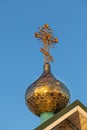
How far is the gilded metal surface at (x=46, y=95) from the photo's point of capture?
17.1 m

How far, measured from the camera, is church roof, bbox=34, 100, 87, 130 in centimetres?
1149

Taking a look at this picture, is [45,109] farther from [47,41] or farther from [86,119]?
[86,119]

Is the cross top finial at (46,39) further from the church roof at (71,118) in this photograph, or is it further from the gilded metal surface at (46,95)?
the church roof at (71,118)

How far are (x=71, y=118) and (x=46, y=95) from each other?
186 inches

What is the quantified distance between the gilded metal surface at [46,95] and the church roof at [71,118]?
175 inches

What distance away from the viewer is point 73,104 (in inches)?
465

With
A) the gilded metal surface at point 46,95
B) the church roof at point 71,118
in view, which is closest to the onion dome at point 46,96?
the gilded metal surface at point 46,95

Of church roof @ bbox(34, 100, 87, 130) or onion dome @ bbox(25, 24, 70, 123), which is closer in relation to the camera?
church roof @ bbox(34, 100, 87, 130)

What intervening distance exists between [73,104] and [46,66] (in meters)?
6.69

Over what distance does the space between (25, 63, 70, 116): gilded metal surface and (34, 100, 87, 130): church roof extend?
14.6 ft

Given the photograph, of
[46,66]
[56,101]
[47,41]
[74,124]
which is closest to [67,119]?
[74,124]

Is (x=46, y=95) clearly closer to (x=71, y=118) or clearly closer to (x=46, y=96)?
(x=46, y=96)

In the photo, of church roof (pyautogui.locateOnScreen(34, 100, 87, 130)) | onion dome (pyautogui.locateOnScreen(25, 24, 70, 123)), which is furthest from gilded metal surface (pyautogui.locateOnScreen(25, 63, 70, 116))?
church roof (pyautogui.locateOnScreen(34, 100, 87, 130))

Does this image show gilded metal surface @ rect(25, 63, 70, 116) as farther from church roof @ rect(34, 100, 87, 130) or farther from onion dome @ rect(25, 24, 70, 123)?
church roof @ rect(34, 100, 87, 130)
